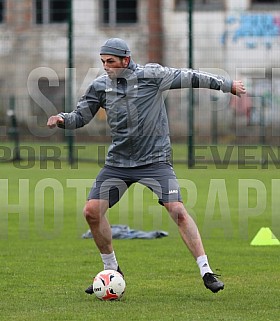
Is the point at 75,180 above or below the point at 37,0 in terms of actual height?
below

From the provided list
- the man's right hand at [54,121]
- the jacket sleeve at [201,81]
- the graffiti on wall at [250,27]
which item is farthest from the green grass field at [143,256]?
the graffiti on wall at [250,27]

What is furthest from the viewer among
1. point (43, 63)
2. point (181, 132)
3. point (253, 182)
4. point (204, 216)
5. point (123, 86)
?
point (43, 63)

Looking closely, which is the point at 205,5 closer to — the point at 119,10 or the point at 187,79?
the point at 119,10

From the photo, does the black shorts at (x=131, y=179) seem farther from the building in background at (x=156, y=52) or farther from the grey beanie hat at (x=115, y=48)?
the building in background at (x=156, y=52)

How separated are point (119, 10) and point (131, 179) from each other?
29.2 meters

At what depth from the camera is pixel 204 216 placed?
1465cm

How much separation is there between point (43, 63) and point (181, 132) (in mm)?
8563

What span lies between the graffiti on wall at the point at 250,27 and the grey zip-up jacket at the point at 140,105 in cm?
2341

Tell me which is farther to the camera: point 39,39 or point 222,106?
point 39,39

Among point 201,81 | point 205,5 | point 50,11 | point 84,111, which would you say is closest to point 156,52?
point 50,11

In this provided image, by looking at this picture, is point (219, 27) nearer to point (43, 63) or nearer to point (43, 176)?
point (43, 63)

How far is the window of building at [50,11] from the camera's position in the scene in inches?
1400

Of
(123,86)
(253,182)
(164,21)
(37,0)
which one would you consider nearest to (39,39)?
(37,0)

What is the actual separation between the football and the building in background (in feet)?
55.3
